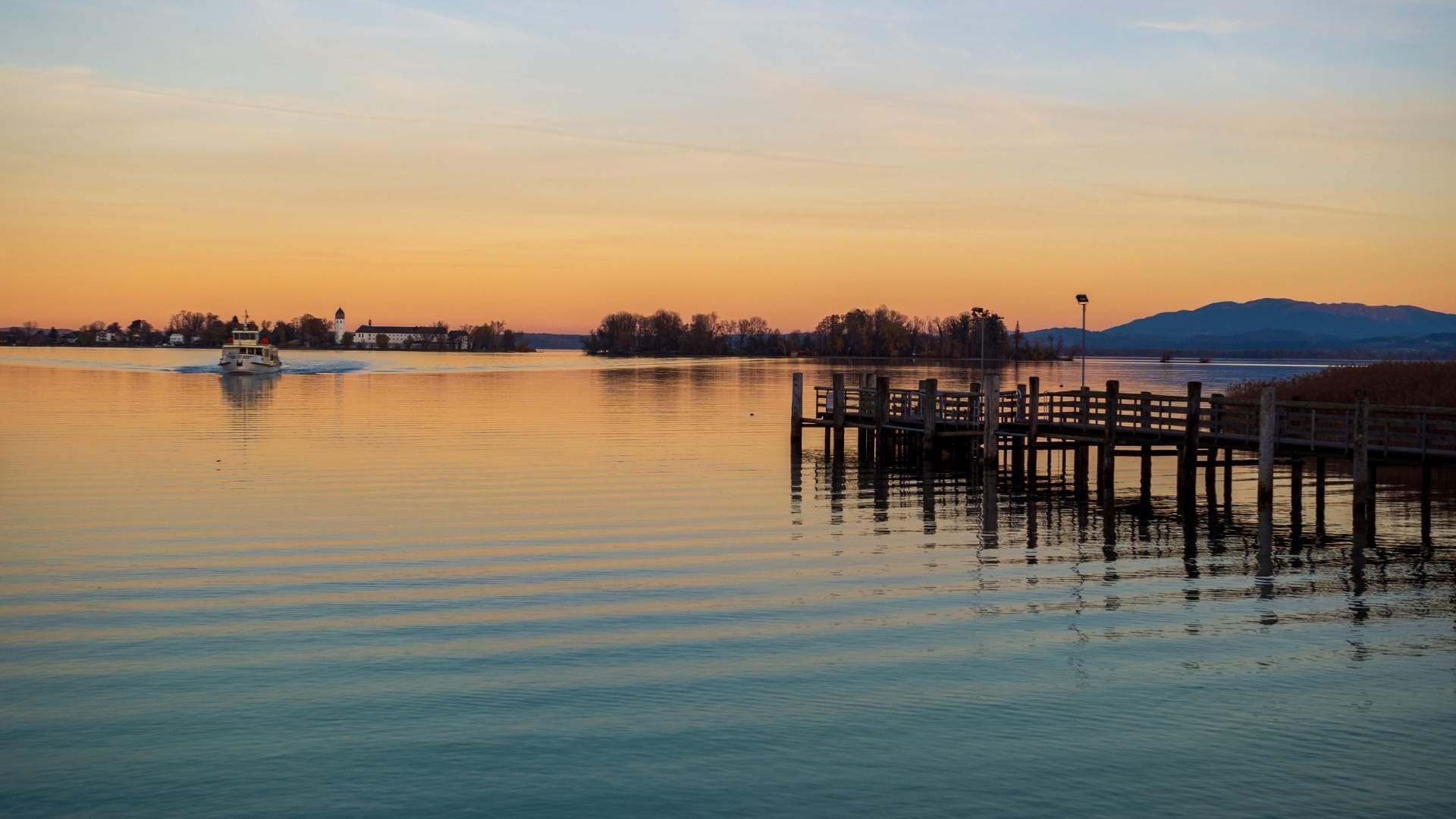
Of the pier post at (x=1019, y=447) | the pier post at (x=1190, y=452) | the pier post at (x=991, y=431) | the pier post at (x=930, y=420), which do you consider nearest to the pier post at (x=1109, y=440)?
the pier post at (x=1190, y=452)

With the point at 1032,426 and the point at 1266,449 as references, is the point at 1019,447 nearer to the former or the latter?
the point at 1032,426

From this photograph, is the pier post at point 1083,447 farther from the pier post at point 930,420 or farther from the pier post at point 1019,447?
the pier post at point 930,420

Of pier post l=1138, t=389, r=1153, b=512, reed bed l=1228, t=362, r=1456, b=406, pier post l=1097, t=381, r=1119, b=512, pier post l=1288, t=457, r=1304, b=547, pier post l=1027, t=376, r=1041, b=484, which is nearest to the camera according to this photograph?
pier post l=1288, t=457, r=1304, b=547

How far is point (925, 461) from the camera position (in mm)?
42938

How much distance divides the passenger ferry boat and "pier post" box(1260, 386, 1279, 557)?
113 metres

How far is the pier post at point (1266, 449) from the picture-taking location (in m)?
30.0

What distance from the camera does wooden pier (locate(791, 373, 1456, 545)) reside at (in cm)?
2872

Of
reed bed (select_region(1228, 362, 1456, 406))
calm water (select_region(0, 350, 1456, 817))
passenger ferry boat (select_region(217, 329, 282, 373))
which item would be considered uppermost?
passenger ferry boat (select_region(217, 329, 282, 373))

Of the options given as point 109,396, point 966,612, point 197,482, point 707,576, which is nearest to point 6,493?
point 197,482

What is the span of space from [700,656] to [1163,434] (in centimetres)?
2238

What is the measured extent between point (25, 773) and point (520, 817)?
5.08 metres

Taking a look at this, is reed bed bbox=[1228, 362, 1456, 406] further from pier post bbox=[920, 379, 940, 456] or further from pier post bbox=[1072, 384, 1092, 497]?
pier post bbox=[920, 379, 940, 456]

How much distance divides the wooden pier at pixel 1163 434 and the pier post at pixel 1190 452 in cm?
4

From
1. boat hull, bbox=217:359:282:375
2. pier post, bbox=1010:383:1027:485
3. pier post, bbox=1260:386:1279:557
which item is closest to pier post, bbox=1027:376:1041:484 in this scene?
pier post, bbox=1010:383:1027:485
